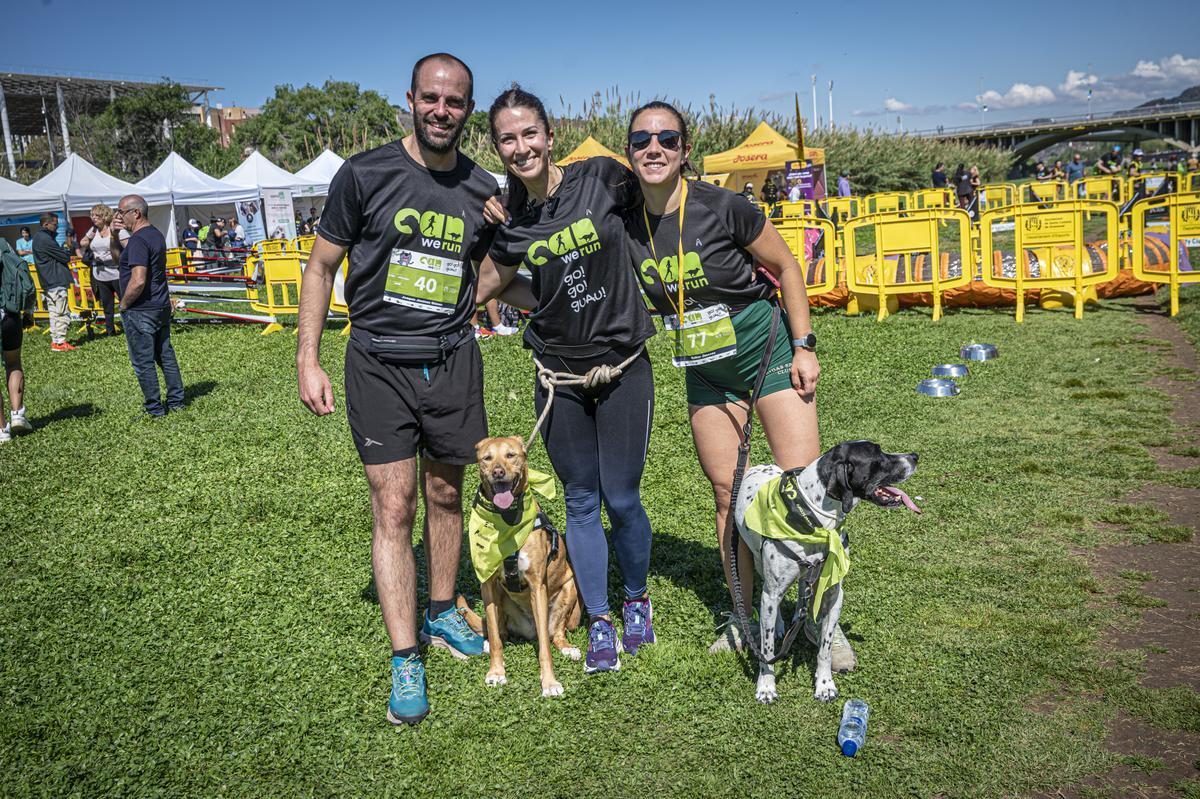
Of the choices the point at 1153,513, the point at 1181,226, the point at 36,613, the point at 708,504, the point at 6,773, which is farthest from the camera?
the point at 1181,226

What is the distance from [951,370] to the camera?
854cm

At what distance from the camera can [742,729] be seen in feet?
10.6

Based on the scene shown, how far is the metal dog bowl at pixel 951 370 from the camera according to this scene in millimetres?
8484

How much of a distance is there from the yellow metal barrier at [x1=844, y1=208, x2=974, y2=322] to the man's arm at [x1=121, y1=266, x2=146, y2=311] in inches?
349

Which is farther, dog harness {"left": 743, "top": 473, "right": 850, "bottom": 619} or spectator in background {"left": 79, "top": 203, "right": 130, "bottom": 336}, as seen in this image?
spectator in background {"left": 79, "top": 203, "right": 130, "bottom": 336}

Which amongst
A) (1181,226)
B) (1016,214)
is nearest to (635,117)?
(1016,214)

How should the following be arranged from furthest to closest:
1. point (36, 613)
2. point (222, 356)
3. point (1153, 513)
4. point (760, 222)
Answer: point (222, 356) < point (1153, 513) < point (36, 613) < point (760, 222)

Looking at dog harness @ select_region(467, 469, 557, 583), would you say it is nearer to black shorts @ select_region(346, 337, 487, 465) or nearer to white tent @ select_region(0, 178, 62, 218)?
black shorts @ select_region(346, 337, 487, 465)

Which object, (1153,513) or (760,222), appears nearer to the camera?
(760,222)

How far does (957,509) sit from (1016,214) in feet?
25.2

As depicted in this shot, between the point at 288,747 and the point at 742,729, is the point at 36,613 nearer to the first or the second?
the point at 288,747

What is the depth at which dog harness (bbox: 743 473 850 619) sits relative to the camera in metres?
3.21

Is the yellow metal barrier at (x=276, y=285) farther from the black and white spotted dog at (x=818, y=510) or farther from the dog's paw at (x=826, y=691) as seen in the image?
the dog's paw at (x=826, y=691)

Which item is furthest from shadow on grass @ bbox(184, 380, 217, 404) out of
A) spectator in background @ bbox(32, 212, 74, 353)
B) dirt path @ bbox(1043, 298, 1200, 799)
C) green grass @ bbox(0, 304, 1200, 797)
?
dirt path @ bbox(1043, 298, 1200, 799)
